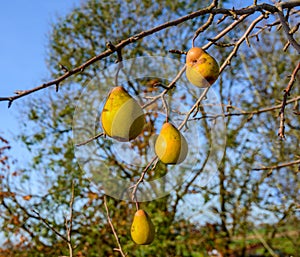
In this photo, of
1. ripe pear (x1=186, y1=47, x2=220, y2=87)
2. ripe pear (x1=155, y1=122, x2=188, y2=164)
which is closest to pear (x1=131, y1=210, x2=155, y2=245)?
ripe pear (x1=155, y1=122, x2=188, y2=164)

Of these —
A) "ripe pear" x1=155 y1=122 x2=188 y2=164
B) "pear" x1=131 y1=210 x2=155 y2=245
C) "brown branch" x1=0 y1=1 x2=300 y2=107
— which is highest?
"brown branch" x1=0 y1=1 x2=300 y2=107

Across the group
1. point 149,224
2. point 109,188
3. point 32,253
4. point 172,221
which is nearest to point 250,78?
point 172,221

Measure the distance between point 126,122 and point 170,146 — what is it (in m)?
0.11

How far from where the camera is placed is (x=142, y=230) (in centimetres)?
96

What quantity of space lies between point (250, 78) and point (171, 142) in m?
3.71

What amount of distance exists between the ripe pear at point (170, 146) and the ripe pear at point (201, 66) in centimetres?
12

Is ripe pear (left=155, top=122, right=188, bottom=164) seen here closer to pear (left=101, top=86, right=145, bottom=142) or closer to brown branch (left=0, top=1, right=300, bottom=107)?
pear (left=101, top=86, right=145, bottom=142)

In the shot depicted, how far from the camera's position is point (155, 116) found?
1.46 m

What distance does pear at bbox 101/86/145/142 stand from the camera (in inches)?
31.5

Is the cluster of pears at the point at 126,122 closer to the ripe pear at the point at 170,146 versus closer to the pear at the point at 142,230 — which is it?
the ripe pear at the point at 170,146

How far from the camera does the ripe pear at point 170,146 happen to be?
0.86 metres

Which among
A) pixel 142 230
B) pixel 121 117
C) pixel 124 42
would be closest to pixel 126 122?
pixel 121 117

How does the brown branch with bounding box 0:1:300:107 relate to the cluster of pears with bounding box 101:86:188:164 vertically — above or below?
above

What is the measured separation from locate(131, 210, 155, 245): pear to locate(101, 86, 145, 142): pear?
9.4 inches
